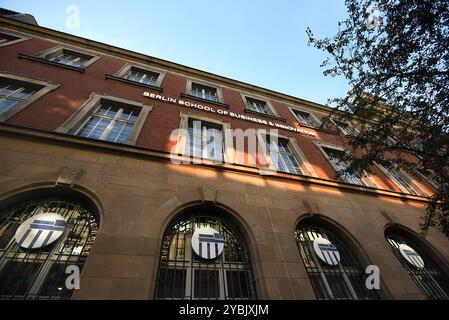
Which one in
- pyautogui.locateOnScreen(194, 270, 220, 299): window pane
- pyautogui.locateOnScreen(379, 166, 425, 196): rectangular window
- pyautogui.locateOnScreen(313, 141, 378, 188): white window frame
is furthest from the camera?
pyautogui.locateOnScreen(379, 166, 425, 196): rectangular window

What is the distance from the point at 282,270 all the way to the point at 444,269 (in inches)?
Result: 266

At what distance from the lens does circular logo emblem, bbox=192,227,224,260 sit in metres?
5.38

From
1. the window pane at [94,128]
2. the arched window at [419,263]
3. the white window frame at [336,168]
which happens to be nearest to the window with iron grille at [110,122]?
the window pane at [94,128]

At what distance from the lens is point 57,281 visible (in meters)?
4.27

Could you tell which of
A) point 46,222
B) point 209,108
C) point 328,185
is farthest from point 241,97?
point 46,222

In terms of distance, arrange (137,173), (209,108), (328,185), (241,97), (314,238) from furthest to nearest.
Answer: (241,97)
(209,108)
(328,185)
(314,238)
(137,173)

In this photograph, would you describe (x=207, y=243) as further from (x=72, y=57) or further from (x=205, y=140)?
(x=72, y=57)

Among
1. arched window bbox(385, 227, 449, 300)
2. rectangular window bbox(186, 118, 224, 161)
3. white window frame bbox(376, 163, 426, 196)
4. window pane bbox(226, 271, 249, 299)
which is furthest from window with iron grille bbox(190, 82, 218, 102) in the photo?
arched window bbox(385, 227, 449, 300)

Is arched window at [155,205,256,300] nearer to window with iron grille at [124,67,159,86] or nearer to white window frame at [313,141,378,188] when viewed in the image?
white window frame at [313,141,378,188]

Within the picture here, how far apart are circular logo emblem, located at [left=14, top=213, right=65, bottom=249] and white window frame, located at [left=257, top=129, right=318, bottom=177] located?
6.76 metres

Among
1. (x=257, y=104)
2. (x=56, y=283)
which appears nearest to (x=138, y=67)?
(x=257, y=104)

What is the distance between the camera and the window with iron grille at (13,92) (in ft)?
24.4

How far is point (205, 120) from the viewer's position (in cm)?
997
